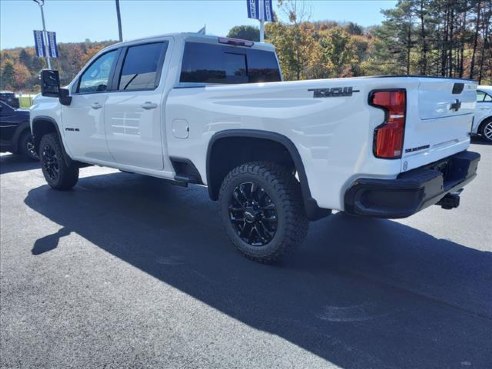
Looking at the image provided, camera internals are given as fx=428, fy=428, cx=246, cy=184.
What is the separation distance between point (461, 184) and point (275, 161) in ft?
5.13

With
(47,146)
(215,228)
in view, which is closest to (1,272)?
(215,228)

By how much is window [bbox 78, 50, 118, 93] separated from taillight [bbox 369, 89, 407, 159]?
345cm

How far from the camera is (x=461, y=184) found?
3.58 m

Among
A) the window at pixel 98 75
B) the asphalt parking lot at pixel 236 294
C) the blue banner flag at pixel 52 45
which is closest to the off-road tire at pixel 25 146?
the window at pixel 98 75

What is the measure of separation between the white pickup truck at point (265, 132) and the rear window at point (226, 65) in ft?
0.04

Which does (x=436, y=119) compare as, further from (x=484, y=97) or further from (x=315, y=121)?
(x=484, y=97)

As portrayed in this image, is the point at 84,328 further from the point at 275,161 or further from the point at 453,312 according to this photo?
the point at 453,312

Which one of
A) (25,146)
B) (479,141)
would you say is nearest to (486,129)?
(479,141)

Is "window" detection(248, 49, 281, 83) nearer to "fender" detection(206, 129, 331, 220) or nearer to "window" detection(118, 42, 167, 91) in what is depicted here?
"window" detection(118, 42, 167, 91)

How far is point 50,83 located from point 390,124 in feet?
14.5

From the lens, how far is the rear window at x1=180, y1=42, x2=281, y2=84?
14.4 feet

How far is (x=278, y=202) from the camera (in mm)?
3410

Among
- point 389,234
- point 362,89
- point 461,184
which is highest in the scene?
point 362,89

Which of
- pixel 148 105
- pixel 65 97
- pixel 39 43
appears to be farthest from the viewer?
pixel 39 43
